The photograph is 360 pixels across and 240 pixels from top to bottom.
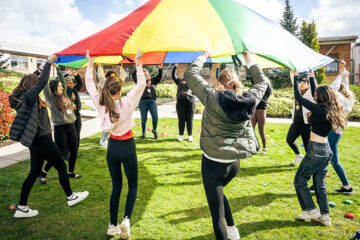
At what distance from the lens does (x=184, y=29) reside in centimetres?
293

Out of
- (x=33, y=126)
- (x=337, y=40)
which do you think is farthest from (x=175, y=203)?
(x=337, y=40)

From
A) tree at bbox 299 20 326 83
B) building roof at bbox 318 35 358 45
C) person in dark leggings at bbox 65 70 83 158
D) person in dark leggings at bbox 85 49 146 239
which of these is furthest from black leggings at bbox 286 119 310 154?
building roof at bbox 318 35 358 45

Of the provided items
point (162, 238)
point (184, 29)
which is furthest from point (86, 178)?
point (184, 29)

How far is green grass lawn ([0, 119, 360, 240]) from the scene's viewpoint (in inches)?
124

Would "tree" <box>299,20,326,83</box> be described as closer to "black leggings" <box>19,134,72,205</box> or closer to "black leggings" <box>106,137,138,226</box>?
"black leggings" <box>106,137,138,226</box>

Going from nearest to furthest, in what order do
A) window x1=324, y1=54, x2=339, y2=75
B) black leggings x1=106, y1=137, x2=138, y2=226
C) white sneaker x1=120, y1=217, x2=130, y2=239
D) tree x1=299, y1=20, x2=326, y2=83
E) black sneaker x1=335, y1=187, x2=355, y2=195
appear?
black leggings x1=106, y1=137, x2=138, y2=226, white sneaker x1=120, y1=217, x2=130, y2=239, black sneaker x1=335, y1=187, x2=355, y2=195, tree x1=299, y1=20, x2=326, y2=83, window x1=324, y1=54, x2=339, y2=75

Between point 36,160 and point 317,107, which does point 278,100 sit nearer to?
point 317,107

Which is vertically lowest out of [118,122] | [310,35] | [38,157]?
[38,157]

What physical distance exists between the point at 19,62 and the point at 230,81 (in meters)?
37.4

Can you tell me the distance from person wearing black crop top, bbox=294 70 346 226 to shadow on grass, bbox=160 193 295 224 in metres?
0.68

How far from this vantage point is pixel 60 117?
14.5 feet

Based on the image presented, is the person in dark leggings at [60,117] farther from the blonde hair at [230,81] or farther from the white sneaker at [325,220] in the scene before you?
the white sneaker at [325,220]

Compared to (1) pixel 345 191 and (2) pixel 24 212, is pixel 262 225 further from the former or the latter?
(2) pixel 24 212

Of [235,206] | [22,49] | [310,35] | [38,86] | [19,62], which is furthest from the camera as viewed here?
[22,49]
